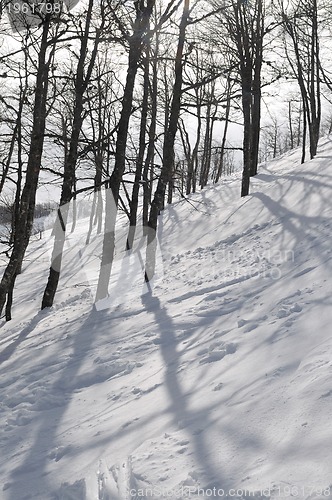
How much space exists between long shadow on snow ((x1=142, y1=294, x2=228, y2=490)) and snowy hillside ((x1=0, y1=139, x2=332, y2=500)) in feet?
0.05

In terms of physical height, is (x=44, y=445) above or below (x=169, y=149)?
below

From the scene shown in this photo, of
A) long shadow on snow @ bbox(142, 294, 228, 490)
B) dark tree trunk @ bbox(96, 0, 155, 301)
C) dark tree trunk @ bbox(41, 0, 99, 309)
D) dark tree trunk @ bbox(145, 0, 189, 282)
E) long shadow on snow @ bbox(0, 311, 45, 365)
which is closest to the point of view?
long shadow on snow @ bbox(142, 294, 228, 490)

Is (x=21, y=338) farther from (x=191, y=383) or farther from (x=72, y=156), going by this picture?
(x=191, y=383)

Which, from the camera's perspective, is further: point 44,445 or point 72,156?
point 72,156

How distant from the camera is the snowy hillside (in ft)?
9.74

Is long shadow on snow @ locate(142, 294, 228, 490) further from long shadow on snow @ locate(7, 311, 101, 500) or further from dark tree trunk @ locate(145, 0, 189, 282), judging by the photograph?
dark tree trunk @ locate(145, 0, 189, 282)

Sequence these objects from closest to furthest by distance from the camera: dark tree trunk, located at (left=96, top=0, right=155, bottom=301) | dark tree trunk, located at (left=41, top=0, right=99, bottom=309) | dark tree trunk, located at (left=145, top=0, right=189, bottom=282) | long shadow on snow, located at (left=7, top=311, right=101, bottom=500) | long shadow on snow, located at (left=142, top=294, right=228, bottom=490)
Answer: long shadow on snow, located at (left=142, top=294, right=228, bottom=490), long shadow on snow, located at (left=7, top=311, right=101, bottom=500), dark tree trunk, located at (left=96, top=0, right=155, bottom=301), dark tree trunk, located at (left=145, top=0, right=189, bottom=282), dark tree trunk, located at (left=41, top=0, right=99, bottom=309)

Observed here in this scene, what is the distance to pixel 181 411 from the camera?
3.88 metres

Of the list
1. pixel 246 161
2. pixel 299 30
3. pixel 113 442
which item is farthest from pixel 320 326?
pixel 299 30

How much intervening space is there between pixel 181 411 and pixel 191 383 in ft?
1.73

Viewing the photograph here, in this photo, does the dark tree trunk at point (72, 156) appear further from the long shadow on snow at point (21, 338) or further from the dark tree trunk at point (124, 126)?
the dark tree trunk at point (124, 126)

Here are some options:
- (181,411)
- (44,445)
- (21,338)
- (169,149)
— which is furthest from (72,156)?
(181,411)

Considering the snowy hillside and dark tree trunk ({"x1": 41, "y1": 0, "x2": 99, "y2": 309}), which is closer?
the snowy hillside

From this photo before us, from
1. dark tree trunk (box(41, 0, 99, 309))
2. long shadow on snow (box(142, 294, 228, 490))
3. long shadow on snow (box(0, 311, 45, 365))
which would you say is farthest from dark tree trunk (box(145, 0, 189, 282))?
long shadow on snow (box(142, 294, 228, 490))
